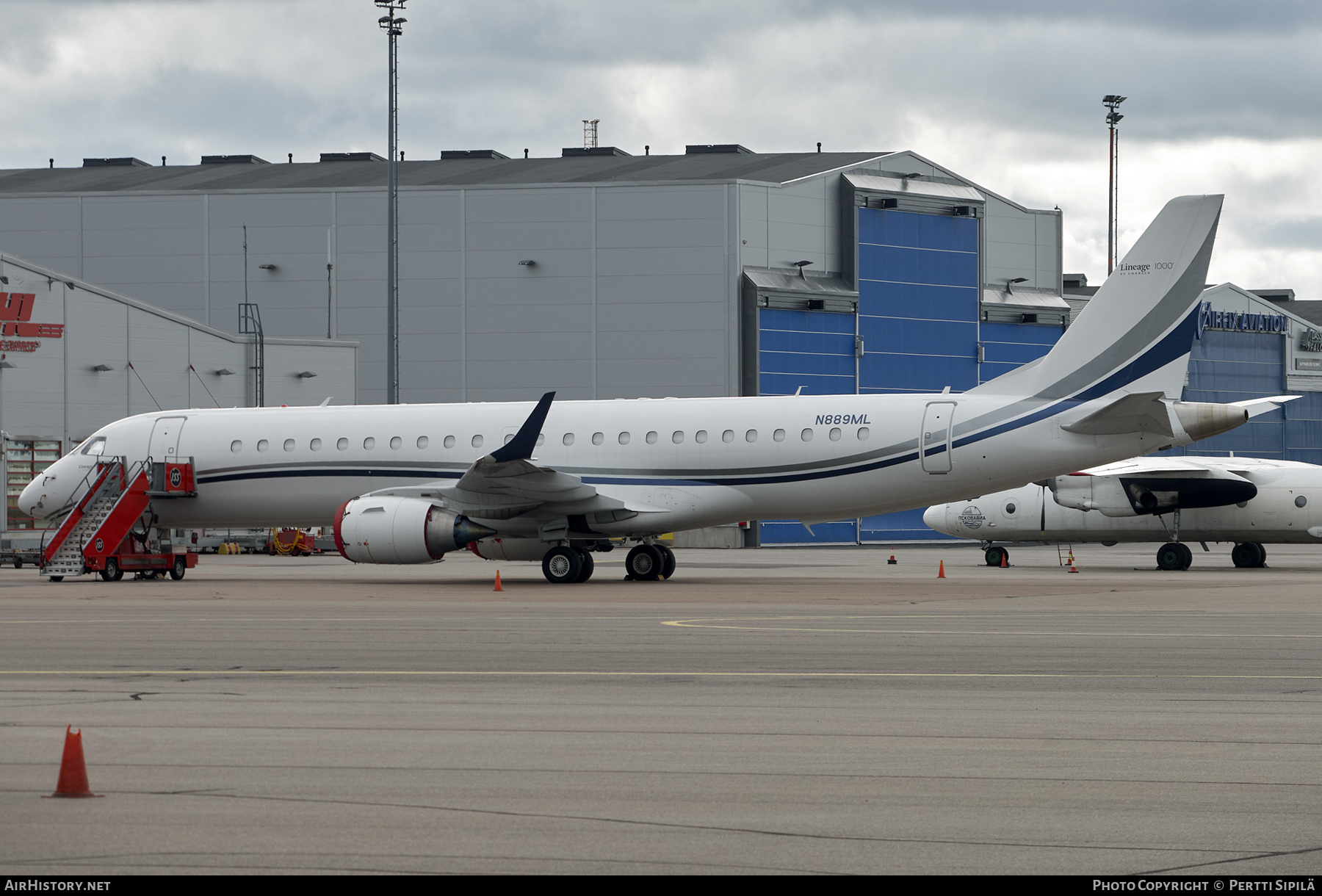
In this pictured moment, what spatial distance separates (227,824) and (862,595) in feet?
59.5

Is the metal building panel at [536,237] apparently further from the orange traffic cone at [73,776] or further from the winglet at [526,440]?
the orange traffic cone at [73,776]

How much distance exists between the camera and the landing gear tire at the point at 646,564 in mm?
29188

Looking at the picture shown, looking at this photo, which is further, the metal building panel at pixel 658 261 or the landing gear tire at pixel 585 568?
the metal building panel at pixel 658 261

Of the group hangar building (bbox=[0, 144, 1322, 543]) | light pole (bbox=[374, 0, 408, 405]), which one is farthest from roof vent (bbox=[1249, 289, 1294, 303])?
light pole (bbox=[374, 0, 408, 405])

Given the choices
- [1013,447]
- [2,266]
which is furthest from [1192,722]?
[2,266]

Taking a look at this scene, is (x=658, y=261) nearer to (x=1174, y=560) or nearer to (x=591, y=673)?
(x=1174, y=560)

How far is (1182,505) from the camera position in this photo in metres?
37.1

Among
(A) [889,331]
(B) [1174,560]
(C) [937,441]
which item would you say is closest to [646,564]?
(C) [937,441]

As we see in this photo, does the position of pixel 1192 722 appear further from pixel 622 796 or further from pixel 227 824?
pixel 227 824

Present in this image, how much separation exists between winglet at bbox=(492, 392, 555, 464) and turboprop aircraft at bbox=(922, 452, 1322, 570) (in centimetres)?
1448

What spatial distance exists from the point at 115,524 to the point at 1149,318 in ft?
68.9

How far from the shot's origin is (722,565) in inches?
1572

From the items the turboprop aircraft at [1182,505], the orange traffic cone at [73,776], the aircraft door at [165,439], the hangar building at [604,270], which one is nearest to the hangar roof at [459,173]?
the hangar building at [604,270]

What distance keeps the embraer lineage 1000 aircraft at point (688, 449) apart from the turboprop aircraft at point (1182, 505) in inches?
423
